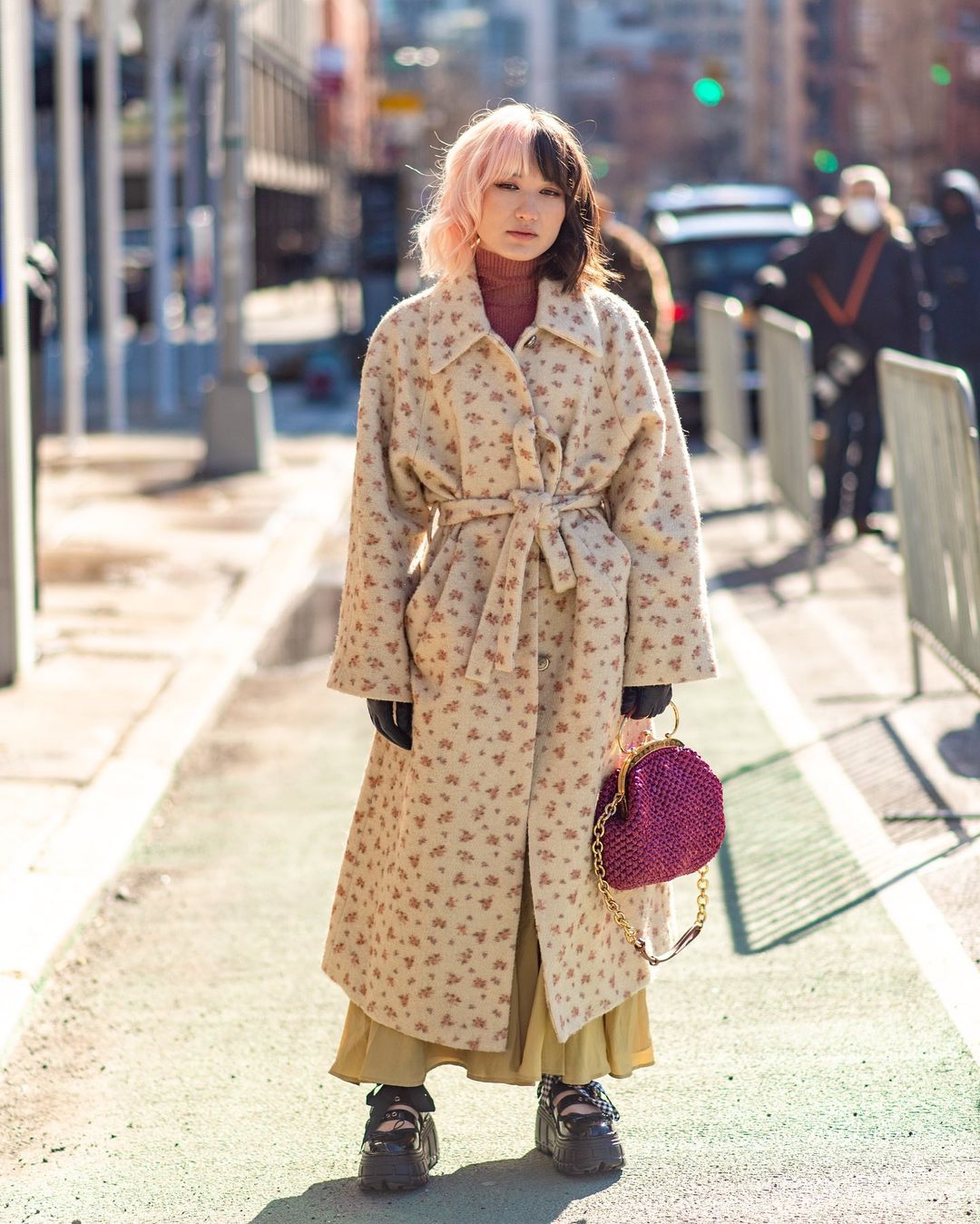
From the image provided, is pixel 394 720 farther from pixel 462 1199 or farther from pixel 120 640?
pixel 120 640

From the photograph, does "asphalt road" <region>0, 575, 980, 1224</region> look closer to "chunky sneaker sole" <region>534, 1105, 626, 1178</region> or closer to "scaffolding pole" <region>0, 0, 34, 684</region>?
"chunky sneaker sole" <region>534, 1105, 626, 1178</region>

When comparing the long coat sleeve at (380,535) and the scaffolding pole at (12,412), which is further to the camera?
the scaffolding pole at (12,412)

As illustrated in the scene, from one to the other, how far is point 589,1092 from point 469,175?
5.62 ft

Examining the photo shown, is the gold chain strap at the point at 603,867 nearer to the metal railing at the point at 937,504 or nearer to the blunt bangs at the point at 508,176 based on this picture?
the blunt bangs at the point at 508,176

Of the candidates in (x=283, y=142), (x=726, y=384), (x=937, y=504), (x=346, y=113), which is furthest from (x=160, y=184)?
(x=346, y=113)

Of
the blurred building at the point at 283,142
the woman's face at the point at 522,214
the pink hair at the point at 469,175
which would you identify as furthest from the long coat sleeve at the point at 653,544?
the blurred building at the point at 283,142

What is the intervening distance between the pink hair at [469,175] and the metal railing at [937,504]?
9.28ft

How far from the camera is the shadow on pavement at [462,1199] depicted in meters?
3.56

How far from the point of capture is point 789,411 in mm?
10492

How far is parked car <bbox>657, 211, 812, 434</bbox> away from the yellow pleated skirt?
42.7ft

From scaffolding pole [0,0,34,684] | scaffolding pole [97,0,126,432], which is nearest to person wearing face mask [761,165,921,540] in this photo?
scaffolding pole [0,0,34,684]

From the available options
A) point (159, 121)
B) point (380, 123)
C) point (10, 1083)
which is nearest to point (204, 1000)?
point (10, 1083)

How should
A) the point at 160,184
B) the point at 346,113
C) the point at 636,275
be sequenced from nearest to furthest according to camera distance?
the point at 636,275 < the point at 160,184 < the point at 346,113

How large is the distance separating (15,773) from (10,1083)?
2.37 metres
